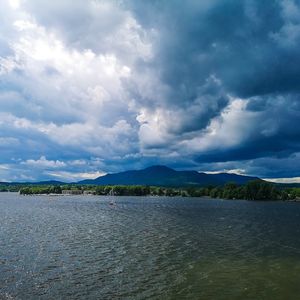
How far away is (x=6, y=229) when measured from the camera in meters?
82.8

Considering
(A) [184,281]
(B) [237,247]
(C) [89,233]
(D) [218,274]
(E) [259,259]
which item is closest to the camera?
(A) [184,281]

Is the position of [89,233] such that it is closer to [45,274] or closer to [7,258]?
[7,258]

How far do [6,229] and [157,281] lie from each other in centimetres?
5363

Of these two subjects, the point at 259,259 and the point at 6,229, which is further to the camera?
the point at 6,229

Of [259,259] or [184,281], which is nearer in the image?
[184,281]

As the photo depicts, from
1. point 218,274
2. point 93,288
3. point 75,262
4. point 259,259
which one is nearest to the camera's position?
point 93,288

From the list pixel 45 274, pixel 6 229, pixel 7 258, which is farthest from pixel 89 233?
pixel 45 274

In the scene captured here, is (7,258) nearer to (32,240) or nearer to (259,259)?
(32,240)

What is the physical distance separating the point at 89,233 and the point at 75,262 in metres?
30.0

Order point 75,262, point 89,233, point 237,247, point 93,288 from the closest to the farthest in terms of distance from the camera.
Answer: point 93,288 < point 75,262 < point 237,247 < point 89,233

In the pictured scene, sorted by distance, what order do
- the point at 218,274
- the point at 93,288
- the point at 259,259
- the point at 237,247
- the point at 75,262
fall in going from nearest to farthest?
1. the point at 93,288
2. the point at 218,274
3. the point at 75,262
4. the point at 259,259
5. the point at 237,247

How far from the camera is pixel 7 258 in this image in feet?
165

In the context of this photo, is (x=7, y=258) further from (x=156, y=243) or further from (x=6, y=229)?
(x=6, y=229)

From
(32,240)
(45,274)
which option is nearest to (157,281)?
(45,274)
